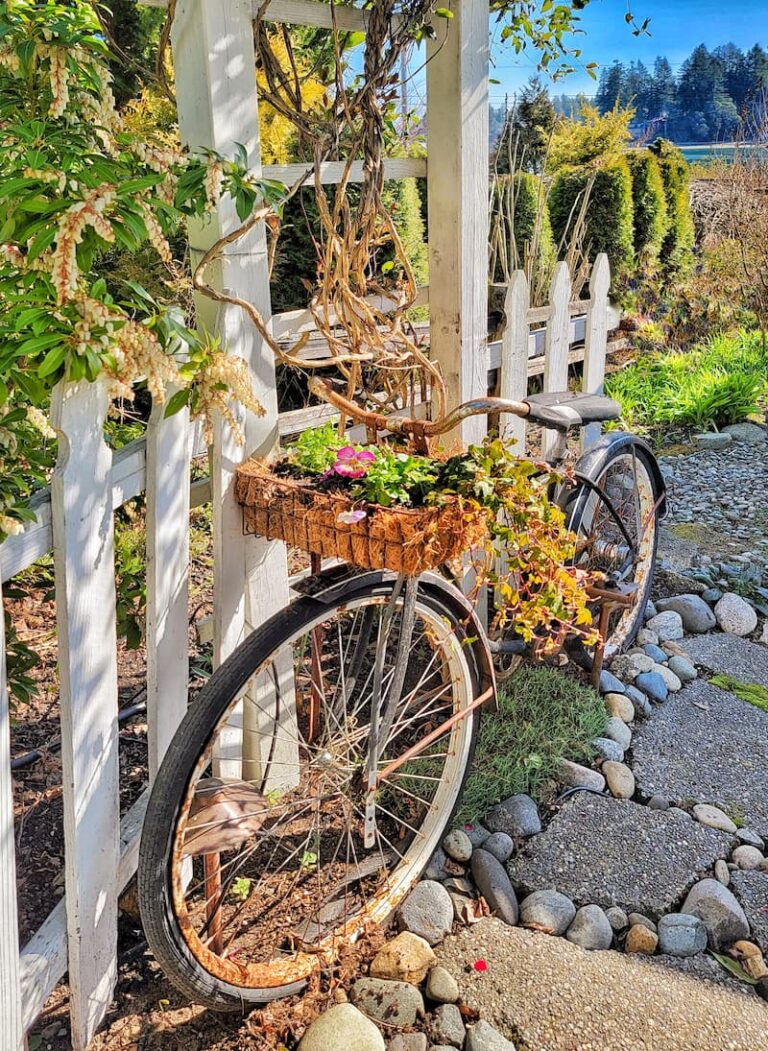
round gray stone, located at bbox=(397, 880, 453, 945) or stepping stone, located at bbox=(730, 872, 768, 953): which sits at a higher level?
round gray stone, located at bbox=(397, 880, 453, 945)

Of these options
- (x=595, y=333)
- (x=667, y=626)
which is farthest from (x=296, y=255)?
(x=667, y=626)

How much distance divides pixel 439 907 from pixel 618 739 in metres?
0.96

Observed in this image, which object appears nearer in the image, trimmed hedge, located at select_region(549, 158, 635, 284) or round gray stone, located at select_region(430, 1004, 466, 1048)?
round gray stone, located at select_region(430, 1004, 466, 1048)

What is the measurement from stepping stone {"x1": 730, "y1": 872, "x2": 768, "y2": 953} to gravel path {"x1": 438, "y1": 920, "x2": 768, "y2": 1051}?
21 centimetres

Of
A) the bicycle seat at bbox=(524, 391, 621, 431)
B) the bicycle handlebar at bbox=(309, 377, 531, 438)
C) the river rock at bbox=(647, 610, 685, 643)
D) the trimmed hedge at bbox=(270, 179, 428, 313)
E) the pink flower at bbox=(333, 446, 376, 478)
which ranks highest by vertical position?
the trimmed hedge at bbox=(270, 179, 428, 313)

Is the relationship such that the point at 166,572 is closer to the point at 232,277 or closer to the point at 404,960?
the point at 232,277

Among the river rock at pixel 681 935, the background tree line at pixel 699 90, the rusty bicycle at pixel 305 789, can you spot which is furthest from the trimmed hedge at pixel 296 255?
the background tree line at pixel 699 90

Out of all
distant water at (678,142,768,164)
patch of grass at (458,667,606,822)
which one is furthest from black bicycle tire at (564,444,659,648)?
distant water at (678,142,768,164)

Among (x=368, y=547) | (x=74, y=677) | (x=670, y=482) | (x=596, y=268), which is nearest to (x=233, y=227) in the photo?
(x=368, y=547)

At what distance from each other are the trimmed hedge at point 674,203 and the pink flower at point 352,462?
7297mm

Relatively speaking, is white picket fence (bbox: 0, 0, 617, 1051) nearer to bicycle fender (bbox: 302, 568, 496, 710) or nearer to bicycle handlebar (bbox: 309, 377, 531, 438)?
bicycle handlebar (bbox: 309, 377, 531, 438)

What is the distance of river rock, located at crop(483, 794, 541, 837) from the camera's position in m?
2.41

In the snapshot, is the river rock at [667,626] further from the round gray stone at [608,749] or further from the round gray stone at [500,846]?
the round gray stone at [500,846]

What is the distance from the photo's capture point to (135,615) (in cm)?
236
